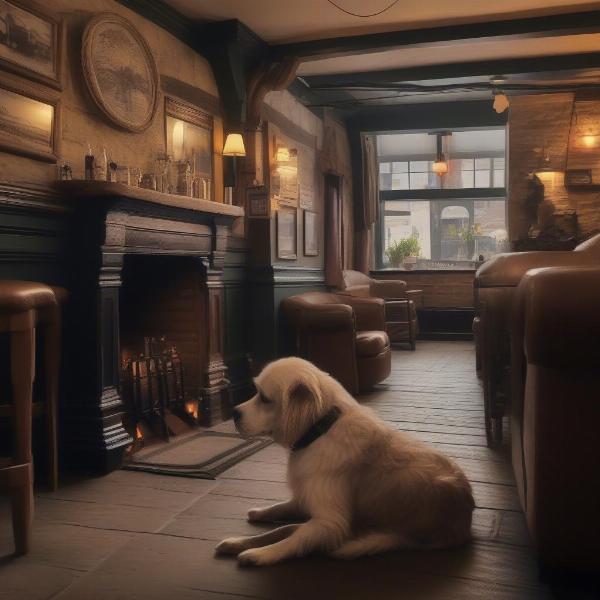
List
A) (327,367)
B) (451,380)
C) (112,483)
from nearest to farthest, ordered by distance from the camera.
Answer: (112,483)
(327,367)
(451,380)

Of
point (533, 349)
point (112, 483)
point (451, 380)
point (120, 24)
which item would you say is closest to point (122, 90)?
point (120, 24)

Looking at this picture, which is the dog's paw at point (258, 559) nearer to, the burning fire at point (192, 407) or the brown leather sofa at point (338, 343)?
the burning fire at point (192, 407)

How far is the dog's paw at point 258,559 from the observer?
6.88 ft

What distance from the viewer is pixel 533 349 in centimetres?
166

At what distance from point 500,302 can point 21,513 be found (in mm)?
2371

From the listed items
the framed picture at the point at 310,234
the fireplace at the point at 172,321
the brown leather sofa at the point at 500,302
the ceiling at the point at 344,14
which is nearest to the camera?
the brown leather sofa at the point at 500,302

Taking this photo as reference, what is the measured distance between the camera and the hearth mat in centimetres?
330

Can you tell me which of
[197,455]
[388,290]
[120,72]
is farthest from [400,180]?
[197,455]

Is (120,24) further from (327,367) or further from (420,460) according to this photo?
(420,460)

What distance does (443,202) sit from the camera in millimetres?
11992

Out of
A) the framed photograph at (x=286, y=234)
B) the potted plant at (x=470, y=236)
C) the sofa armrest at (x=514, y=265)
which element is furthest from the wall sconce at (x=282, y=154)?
the potted plant at (x=470, y=236)

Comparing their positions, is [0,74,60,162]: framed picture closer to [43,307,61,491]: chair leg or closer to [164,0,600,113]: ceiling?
[43,307,61,491]: chair leg

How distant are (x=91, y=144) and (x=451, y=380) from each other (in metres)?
3.87

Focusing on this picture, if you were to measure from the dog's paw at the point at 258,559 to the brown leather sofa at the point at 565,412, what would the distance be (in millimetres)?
838
